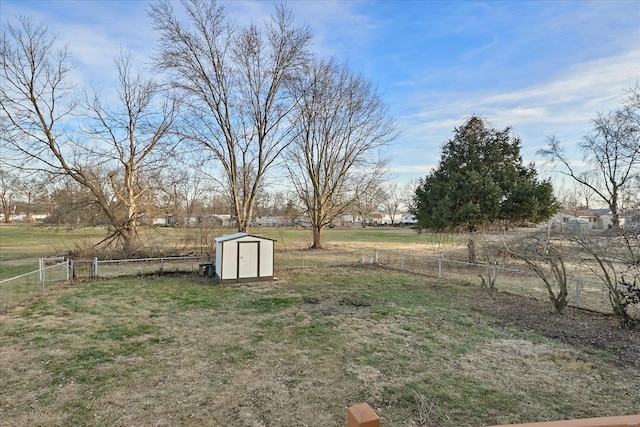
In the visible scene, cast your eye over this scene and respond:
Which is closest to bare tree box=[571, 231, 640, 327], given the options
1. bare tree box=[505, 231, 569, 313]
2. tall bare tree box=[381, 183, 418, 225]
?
bare tree box=[505, 231, 569, 313]

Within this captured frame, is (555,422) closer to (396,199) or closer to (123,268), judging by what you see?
(123,268)

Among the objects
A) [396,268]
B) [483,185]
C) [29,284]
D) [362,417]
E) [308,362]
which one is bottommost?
[396,268]

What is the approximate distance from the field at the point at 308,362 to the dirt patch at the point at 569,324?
0.04m

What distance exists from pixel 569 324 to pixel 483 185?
806 centimetres

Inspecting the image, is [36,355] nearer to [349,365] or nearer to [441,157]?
[349,365]

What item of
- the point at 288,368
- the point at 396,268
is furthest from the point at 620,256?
the point at 396,268

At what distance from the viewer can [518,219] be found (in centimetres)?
1411

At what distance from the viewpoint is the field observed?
11.8 ft

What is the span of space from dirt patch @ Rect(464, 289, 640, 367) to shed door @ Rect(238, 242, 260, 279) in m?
7.06

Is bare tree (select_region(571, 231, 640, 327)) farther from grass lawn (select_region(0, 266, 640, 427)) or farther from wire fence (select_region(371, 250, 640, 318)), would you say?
grass lawn (select_region(0, 266, 640, 427))

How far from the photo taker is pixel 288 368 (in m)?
4.68

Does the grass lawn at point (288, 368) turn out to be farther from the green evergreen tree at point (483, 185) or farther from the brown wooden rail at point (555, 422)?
the green evergreen tree at point (483, 185)

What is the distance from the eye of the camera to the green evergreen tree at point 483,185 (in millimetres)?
13656

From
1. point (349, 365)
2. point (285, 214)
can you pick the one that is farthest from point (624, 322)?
point (285, 214)
